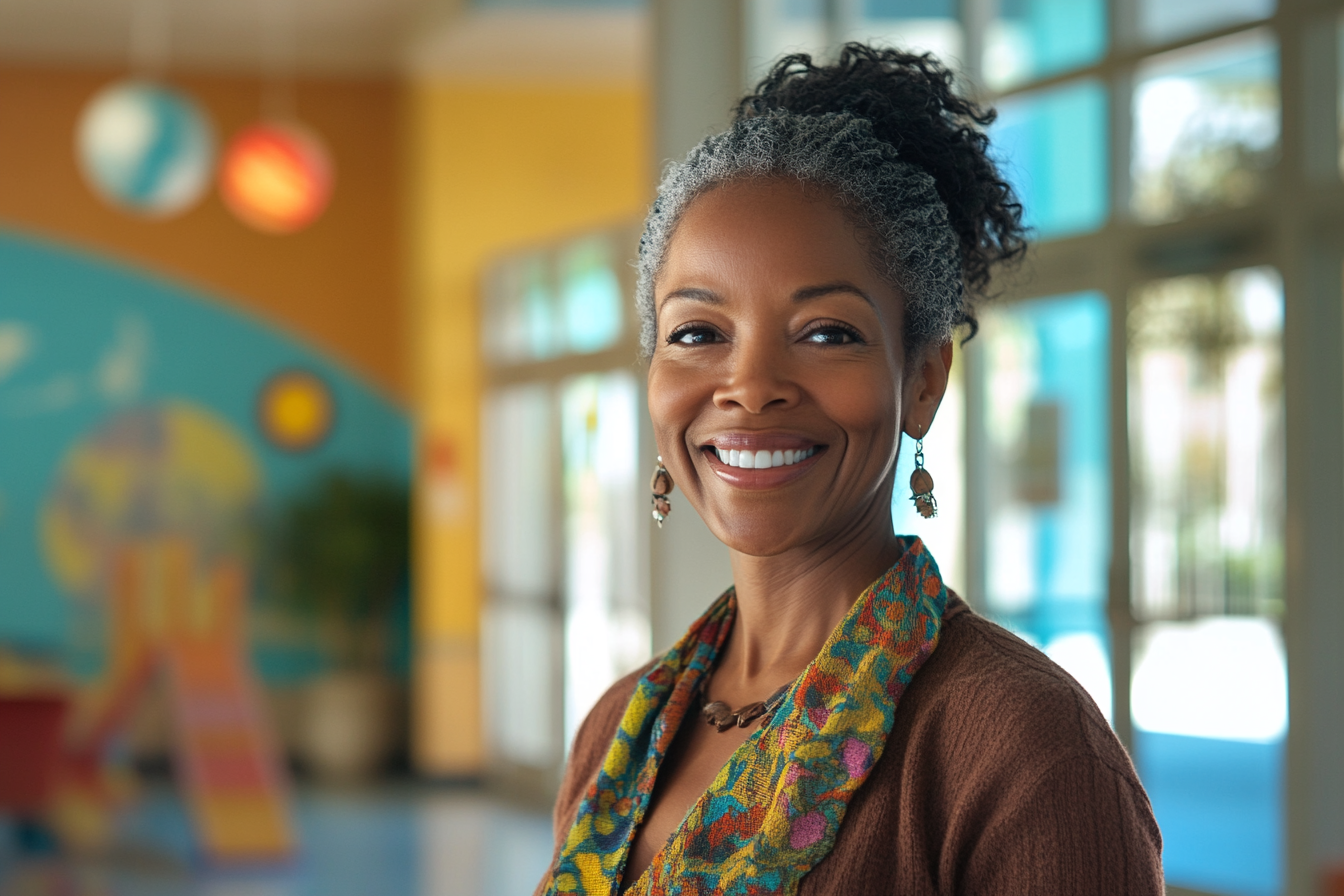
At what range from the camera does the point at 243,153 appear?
5.97 meters

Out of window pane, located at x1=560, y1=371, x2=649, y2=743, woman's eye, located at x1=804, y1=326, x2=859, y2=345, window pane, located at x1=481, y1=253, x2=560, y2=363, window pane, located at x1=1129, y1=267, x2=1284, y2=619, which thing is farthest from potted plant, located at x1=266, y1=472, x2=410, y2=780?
woman's eye, located at x1=804, y1=326, x2=859, y2=345

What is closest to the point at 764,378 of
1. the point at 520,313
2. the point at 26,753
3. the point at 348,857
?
the point at 348,857

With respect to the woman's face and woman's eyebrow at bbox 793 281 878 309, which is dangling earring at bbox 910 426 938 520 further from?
woman's eyebrow at bbox 793 281 878 309

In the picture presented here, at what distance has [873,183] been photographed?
116cm

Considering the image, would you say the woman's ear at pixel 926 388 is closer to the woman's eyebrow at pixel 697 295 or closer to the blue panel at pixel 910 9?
the woman's eyebrow at pixel 697 295

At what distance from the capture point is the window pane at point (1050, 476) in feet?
14.0

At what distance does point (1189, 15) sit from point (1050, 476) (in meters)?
1.35

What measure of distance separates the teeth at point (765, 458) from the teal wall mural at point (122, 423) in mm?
8499

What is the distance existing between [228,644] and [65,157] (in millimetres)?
3613

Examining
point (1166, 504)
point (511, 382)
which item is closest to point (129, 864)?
point (511, 382)

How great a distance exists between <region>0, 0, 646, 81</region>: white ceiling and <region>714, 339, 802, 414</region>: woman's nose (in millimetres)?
6966

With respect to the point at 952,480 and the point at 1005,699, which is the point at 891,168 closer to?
the point at 1005,699

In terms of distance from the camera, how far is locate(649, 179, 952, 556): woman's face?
114cm

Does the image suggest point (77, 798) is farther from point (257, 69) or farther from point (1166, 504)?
point (1166, 504)
